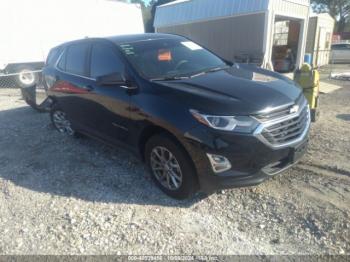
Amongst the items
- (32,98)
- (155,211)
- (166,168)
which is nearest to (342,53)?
(32,98)

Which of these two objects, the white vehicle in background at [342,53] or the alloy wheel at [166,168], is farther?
the white vehicle in background at [342,53]

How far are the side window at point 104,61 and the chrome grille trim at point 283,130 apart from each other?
6.41 feet

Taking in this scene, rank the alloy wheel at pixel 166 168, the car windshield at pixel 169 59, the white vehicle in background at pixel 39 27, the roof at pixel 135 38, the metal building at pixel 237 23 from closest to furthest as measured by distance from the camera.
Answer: the alloy wheel at pixel 166 168, the car windshield at pixel 169 59, the roof at pixel 135 38, the white vehicle in background at pixel 39 27, the metal building at pixel 237 23

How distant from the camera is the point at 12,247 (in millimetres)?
3004

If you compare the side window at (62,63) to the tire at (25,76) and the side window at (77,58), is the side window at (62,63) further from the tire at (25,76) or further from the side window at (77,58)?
the tire at (25,76)

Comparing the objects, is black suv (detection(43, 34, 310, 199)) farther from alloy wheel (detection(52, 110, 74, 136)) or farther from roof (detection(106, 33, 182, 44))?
alloy wheel (detection(52, 110, 74, 136))

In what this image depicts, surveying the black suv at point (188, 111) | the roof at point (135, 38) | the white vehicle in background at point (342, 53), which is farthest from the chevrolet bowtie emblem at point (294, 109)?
the white vehicle in background at point (342, 53)

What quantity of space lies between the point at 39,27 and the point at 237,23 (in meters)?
7.97

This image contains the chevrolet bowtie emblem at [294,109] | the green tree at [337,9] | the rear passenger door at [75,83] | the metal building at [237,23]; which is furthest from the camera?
the green tree at [337,9]

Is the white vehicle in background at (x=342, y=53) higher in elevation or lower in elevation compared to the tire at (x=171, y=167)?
higher

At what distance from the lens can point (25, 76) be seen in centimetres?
1220

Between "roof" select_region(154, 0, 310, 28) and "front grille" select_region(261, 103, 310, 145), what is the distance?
29.8 feet

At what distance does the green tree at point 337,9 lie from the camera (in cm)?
4322

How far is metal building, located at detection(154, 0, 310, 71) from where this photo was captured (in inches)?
453
